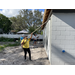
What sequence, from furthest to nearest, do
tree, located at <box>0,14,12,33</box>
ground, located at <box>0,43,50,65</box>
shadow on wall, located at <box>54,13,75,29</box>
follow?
tree, located at <box>0,14,12,33</box> < ground, located at <box>0,43,50,65</box> < shadow on wall, located at <box>54,13,75,29</box>

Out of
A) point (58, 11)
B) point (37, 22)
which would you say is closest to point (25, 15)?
point (37, 22)

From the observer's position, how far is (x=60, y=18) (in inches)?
108

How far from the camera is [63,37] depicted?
9.08 feet

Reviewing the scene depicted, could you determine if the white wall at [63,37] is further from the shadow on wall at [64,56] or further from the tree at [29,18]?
the tree at [29,18]

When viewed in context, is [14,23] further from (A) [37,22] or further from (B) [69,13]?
(B) [69,13]

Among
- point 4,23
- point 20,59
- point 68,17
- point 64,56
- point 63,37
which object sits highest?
point 4,23

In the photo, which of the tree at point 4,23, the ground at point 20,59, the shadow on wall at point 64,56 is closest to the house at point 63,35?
the shadow on wall at point 64,56

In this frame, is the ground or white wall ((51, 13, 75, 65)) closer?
white wall ((51, 13, 75, 65))

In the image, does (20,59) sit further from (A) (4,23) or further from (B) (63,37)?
(A) (4,23)

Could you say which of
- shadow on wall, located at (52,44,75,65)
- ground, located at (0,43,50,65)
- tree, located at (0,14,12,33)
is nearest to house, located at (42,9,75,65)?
shadow on wall, located at (52,44,75,65)

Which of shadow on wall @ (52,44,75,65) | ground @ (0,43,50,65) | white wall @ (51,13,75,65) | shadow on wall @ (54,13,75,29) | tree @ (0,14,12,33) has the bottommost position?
ground @ (0,43,50,65)

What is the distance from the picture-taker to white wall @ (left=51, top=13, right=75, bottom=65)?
8.98 feet

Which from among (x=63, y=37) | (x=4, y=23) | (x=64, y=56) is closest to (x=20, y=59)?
(x=64, y=56)

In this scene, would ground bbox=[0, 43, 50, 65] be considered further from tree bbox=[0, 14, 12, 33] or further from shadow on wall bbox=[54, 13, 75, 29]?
tree bbox=[0, 14, 12, 33]
